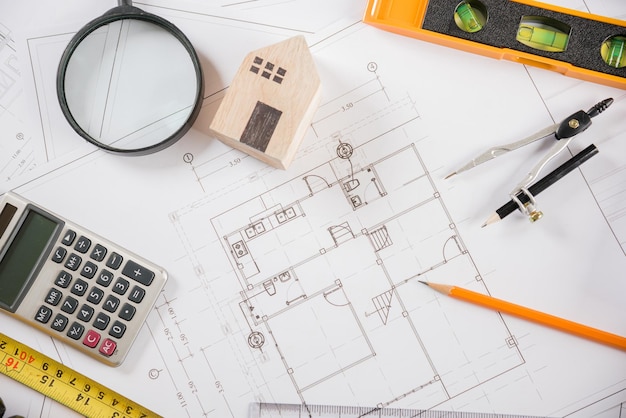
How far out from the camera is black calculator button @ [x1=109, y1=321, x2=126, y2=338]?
1.41 meters

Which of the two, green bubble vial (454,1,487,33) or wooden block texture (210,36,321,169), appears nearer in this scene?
wooden block texture (210,36,321,169)

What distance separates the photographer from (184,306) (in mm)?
1442

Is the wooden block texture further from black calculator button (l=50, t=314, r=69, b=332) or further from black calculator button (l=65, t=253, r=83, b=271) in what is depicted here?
black calculator button (l=50, t=314, r=69, b=332)

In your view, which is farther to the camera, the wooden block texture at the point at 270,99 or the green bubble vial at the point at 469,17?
the green bubble vial at the point at 469,17

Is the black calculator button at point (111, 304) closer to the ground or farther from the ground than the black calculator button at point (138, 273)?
closer to the ground

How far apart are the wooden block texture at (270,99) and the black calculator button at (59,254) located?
451 mm

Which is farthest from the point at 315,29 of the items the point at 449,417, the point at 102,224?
the point at 449,417

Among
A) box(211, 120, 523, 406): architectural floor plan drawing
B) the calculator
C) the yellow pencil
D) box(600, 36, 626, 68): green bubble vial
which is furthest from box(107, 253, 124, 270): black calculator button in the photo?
box(600, 36, 626, 68): green bubble vial

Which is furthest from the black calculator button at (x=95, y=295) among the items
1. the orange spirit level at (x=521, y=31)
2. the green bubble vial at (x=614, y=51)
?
the green bubble vial at (x=614, y=51)

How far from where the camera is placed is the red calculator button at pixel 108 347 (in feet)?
4.62

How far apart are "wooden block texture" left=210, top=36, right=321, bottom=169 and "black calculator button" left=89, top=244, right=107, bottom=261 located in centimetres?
38

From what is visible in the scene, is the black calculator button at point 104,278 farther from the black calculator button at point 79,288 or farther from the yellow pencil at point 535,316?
the yellow pencil at point 535,316

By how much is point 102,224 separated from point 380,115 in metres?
0.69

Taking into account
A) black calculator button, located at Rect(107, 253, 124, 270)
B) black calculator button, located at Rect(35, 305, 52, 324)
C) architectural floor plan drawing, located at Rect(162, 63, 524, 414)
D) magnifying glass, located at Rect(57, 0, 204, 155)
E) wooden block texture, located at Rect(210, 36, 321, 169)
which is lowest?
architectural floor plan drawing, located at Rect(162, 63, 524, 414)
